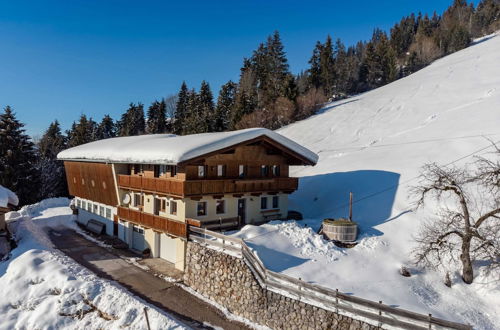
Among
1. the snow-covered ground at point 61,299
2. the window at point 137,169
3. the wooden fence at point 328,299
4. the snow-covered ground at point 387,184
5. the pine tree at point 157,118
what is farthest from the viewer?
the pine tree at point 157,118

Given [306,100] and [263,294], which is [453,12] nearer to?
[306,100]

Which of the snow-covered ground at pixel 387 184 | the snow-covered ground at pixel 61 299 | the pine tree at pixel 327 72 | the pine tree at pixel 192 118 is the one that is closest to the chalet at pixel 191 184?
the snow-covered ground at pixel 387 184

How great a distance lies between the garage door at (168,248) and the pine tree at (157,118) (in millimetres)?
54833

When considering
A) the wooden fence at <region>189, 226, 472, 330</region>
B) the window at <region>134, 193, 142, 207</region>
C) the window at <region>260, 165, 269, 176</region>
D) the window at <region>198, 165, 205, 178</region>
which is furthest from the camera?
the window at <region>134, 193, 142, 207</region>

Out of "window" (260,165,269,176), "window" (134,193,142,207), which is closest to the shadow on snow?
"window" (260,165,269,176)

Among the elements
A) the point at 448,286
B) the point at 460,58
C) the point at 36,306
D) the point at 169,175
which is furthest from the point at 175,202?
the point at 460,58

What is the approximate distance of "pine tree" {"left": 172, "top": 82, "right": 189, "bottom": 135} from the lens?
7306 centimetres

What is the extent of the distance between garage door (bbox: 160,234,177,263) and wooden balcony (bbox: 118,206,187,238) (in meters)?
1.46

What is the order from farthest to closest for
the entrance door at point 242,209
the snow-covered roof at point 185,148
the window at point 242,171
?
the window at point 242,171 < the entrance door at point 242,209 < the snow-covered roof at point 185,148

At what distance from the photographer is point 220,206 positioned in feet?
74.5

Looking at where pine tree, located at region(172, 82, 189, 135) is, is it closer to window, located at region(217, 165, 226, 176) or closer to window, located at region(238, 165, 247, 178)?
window, located at region(238, 165, 247, 178)

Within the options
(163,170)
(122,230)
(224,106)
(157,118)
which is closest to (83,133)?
(157,118)

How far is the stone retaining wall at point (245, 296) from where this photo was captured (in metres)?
13.7

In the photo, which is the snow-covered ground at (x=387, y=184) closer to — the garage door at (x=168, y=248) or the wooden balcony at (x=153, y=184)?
the wooden balcony at (x=153, y=184)
